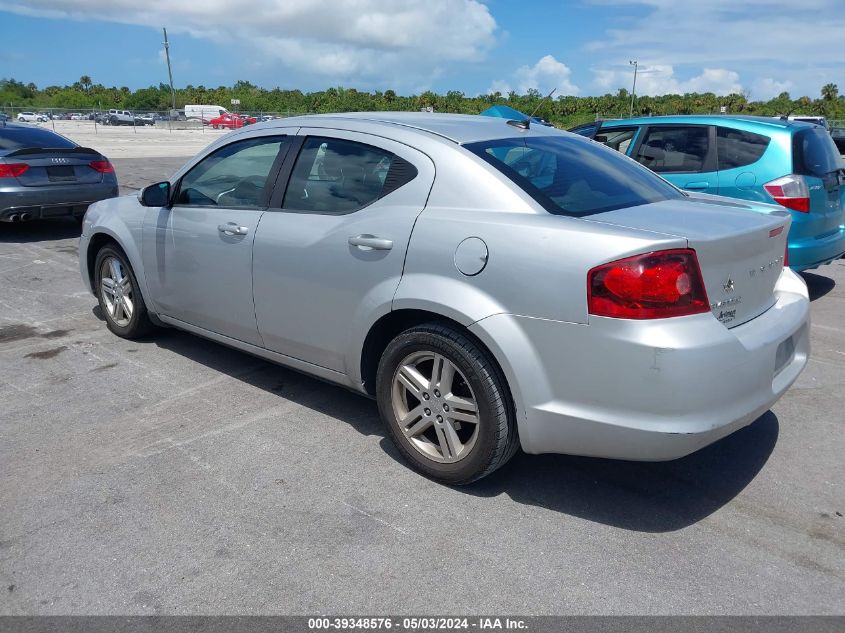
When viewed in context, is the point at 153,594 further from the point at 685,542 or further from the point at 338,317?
the point at 685,542

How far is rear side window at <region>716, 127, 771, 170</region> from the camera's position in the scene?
648 centimetres

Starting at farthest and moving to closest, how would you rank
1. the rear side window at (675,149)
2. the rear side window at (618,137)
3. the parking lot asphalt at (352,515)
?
1. the rear side window at (618,137)
2. the rear side window at (675,149)
3. the parking lot asphalt at (352,515)

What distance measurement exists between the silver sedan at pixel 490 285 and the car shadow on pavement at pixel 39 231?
638cm

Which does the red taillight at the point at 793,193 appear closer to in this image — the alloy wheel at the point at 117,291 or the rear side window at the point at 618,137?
the rear side window at the point at 618,137

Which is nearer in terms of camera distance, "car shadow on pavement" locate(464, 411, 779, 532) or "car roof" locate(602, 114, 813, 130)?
"car shadow on pavement" locate(464, 411, 779, 532)

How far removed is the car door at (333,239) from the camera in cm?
348

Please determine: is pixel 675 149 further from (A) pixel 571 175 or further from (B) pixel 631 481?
(B) pixel 631 481

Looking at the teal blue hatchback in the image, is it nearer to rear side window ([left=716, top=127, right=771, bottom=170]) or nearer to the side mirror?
rear side window ([left=716, top=127, right=771, bottom=170])

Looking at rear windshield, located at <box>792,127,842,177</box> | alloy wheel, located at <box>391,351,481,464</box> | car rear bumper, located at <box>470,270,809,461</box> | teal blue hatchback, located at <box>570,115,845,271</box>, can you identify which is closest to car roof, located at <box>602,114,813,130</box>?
teal blue hatchback, located at <box>570,115,845,271</box>

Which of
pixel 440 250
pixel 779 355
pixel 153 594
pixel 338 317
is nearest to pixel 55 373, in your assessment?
pixel 338 317

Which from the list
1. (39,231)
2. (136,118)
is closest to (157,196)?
(39,231)

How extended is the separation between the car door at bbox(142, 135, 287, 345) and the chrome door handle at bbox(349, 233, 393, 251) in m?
0.81

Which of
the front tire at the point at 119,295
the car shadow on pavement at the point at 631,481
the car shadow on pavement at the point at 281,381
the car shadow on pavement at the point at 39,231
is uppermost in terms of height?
the front tire at the point at 119,295

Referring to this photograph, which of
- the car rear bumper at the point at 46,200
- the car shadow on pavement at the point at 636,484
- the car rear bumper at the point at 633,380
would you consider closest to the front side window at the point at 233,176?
the car rear bumper at the point at 633,380
